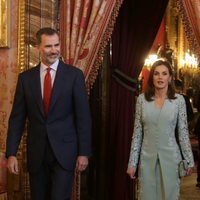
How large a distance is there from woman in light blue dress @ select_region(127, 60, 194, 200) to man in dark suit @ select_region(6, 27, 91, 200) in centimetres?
45

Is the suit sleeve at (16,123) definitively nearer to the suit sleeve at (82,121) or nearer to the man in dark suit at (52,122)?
the man in dark suit at (52,122)

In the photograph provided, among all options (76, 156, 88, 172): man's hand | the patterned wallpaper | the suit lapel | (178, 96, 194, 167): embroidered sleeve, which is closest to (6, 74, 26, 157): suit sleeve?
the suit lapel

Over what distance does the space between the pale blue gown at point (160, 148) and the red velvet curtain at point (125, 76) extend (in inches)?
48.8

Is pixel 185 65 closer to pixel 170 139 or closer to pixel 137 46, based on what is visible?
pixel 137 46

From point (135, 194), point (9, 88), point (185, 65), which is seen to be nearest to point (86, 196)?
point (135, 194)

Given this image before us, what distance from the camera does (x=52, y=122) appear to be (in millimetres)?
2771

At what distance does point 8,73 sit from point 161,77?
5.03ft

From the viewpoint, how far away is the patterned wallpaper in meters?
3.78

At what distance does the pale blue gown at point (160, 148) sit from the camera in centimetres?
296

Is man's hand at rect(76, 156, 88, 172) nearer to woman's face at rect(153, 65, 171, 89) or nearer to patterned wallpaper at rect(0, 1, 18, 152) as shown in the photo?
woman's face at rect(153, 65, 171, 89)

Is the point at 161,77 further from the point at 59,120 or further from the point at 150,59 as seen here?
the point at 150,59

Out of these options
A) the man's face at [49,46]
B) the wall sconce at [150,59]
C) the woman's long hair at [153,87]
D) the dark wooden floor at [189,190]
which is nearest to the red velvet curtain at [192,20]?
the woman's long hair at [153,87]

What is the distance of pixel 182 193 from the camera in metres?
5.30

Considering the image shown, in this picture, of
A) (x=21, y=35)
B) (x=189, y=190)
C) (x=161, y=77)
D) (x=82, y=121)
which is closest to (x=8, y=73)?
(x=21, y=35)
